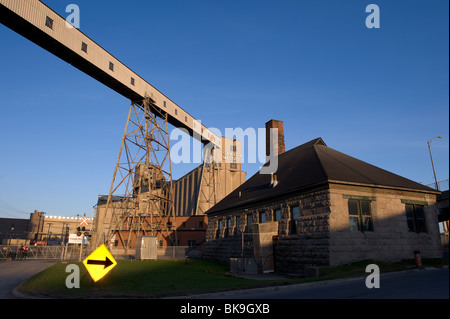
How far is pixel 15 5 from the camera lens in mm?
24328

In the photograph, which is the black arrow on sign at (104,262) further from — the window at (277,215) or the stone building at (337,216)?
the window at (277,215)

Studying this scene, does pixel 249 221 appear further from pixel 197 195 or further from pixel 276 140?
pixel 197 195

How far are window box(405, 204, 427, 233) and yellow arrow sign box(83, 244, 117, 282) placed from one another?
1784cm

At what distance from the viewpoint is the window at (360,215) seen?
18219 mm

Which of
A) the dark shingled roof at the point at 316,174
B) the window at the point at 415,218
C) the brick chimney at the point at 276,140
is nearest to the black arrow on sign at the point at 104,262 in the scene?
the dark shingled roof at the point at 316,174

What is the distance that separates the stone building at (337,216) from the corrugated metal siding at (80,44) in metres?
20.7

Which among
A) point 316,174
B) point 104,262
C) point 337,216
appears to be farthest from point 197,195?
point 104,262

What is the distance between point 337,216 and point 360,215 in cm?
182

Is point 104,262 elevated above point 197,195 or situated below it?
below

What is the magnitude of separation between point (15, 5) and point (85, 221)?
17457mm

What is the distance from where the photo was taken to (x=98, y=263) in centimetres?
1105

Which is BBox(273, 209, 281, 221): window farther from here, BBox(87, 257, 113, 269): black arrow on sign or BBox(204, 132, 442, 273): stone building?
BBox(87, 257, 113, 269): black arrow on sign

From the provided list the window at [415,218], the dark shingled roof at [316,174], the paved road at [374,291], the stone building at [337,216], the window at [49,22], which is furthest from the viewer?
the window at [49,22]
